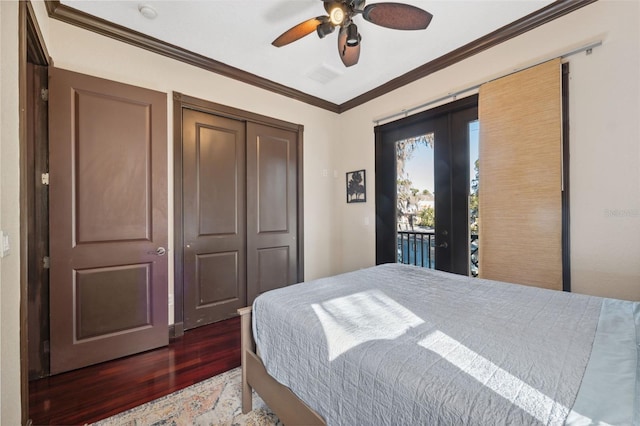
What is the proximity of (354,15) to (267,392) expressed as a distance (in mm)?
2315

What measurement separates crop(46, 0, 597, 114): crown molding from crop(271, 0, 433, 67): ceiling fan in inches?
47.1

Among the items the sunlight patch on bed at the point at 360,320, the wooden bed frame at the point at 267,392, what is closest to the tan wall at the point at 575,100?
the wooden bed frame at the point at 267,392

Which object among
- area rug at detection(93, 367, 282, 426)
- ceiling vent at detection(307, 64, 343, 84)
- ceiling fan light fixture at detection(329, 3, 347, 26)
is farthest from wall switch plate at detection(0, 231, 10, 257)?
ceiling vent at detection(307, 64, 343, 84)

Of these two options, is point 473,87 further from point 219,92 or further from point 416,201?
point 219,92

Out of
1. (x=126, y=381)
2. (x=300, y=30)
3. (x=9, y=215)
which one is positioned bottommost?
(x=126, y=381)

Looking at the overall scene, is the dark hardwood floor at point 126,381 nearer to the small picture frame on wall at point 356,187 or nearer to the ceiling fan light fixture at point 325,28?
the small picture frame on wall at point 356,187

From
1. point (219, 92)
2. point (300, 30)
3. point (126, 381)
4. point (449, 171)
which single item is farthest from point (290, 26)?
point (126, 381)

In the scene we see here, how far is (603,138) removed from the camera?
195cm

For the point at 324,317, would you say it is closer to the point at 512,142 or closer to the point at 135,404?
the point at 135,404

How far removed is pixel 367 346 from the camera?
3.22 ft

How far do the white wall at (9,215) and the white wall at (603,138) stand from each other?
337cm

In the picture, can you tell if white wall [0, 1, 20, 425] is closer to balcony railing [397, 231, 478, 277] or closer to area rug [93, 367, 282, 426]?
area rug [93, 367, 282, 426]

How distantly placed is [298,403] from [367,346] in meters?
0.47

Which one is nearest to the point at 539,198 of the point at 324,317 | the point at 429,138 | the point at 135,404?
the point at 429,138
